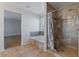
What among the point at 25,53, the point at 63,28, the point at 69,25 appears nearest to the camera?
the point at 25,53

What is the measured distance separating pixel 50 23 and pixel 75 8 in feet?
2.75

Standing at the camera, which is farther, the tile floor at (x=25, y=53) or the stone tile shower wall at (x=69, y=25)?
the stone tile shower wall at (x=69, y=25)

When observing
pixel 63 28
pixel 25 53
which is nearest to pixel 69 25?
pixel 63 28

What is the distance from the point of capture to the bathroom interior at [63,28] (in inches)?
116

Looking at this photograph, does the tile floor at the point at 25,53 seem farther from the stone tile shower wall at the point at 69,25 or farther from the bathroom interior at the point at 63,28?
the stone tile shower wall at the point at 69,25

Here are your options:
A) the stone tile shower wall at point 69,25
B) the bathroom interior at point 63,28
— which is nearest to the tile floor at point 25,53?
the bathroom interior at point 63,28

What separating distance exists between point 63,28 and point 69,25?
9.0 inches

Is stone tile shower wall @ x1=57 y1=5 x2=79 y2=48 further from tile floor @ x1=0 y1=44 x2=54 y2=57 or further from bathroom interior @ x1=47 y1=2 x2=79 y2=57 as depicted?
tile floor @ x1=0 y1=44 x2=54 y2=57

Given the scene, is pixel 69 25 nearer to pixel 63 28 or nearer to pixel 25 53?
pixel 63 28

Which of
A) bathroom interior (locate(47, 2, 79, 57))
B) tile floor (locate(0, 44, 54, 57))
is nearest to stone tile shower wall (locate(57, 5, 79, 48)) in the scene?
bathroom interior (locate(47, 2, 79, 57))

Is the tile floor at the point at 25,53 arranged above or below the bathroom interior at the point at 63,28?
below

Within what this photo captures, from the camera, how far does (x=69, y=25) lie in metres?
3.12

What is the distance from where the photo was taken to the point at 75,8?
280 centimetres

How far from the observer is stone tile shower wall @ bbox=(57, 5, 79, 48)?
2.94 meters
